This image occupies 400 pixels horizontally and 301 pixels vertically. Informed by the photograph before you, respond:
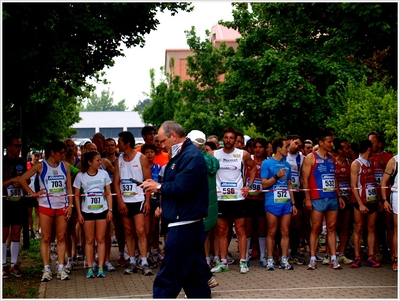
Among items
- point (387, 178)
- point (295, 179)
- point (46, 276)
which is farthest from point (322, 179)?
point (46, 276)

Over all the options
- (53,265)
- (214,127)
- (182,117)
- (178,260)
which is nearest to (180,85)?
(182,117)

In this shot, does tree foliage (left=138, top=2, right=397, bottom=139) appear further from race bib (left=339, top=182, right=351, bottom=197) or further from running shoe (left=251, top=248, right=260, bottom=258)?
race bib (left=339, top=182, right=351, bottom=197)

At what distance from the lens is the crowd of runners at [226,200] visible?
12.8 meters

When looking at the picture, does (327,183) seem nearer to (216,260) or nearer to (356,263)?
(356,263)

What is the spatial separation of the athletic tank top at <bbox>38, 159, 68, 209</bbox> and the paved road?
116 cm

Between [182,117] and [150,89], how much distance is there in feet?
36.3

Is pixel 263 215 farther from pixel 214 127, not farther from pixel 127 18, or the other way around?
pixel 214 127

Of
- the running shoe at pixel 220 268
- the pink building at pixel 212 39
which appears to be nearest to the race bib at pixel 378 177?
the running shoe at pixel 220 268

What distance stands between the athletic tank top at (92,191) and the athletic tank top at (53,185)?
23 centimetres

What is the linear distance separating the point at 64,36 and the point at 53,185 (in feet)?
7.56

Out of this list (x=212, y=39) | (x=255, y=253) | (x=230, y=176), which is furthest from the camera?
(x=212, y=39)

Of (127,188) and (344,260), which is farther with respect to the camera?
(344,260)

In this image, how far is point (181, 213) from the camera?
839cm

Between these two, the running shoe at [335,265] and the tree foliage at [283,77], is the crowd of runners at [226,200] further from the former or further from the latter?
the tree foliage at [283,77]
